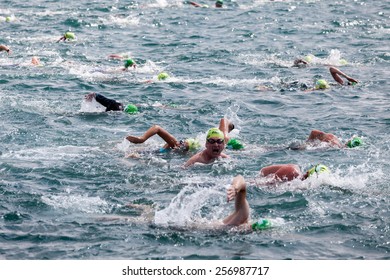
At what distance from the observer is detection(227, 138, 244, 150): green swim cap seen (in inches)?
593

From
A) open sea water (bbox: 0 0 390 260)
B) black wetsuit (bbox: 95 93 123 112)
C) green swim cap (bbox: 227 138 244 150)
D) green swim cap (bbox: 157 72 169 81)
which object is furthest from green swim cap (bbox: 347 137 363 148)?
green swim cap (bbox: 157 72 169 81)

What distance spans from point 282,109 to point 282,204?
22.5 ft

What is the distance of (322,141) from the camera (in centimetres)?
1534

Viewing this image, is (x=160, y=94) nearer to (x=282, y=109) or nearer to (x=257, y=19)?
(x=282, y=109)

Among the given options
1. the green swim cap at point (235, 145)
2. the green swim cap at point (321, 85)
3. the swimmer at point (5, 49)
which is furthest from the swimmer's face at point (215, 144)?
the swimmer at point (5, 49)

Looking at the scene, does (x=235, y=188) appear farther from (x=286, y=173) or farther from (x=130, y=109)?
(x=130, y=109)

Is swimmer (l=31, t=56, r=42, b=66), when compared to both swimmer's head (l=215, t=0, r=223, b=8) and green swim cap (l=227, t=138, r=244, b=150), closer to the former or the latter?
green swim cap (l=227, t=138, r=244, b=150)

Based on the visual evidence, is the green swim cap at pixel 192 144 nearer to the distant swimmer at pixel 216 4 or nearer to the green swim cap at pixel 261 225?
the green swim cap at pixel 261 225

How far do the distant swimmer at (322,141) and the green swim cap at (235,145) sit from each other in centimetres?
105

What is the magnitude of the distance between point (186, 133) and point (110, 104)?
2.13 m

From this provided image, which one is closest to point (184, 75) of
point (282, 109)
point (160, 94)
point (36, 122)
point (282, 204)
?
point (160, 94)

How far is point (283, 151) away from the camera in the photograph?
15141mm

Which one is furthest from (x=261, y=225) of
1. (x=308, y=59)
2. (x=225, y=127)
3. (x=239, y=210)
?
(x=308, y=59)

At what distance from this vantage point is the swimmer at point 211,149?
1357 cm
